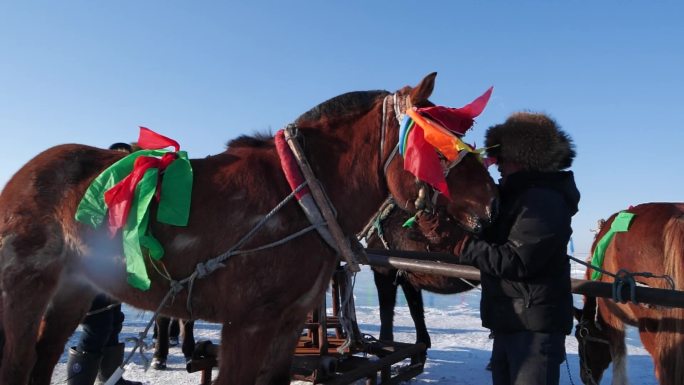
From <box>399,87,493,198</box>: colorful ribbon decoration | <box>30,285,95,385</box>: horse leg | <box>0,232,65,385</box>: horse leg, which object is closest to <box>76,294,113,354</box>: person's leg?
<box>30,285,95,385</box>: horse leg

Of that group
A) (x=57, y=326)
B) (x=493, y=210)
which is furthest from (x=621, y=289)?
(x=57, y=326)

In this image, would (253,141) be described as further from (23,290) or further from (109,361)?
(109,361)

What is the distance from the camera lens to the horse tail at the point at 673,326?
9.87 feet

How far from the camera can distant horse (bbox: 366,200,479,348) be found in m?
5.02

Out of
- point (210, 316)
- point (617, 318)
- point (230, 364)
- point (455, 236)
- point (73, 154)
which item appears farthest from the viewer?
point (455, 236)

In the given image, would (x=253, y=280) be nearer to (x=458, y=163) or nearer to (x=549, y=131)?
(x=458, y=163)

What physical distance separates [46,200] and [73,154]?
285 millimetres

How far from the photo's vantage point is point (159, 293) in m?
2.07

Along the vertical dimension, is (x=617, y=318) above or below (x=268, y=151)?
below

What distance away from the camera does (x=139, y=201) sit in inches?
77.7

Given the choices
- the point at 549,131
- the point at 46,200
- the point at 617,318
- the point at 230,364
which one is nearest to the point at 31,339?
the point at 46,200

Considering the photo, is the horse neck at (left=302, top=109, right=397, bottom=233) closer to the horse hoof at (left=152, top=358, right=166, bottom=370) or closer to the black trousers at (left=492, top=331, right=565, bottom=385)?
the black trousers at (left=492, top=331, right=565, bottom=385)

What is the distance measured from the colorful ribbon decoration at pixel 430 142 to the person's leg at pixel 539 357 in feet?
2.56

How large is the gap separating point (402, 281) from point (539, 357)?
3.32 metres
